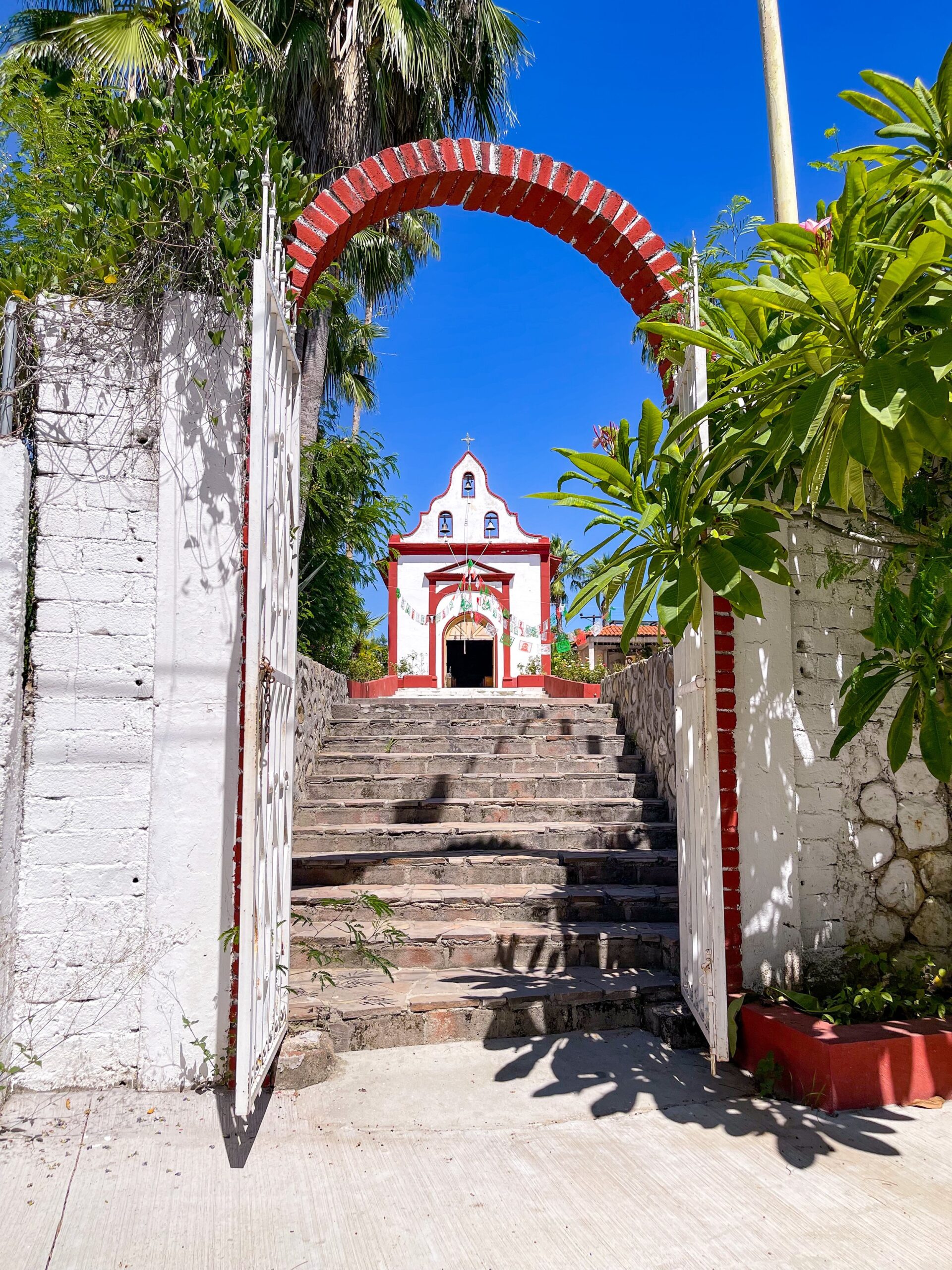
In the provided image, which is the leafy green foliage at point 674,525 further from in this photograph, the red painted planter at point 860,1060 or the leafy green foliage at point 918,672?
the red painted planter at point 860,1060

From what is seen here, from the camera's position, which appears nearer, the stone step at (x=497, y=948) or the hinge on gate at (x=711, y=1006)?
the hinge on gate at (x=711, y=1006)

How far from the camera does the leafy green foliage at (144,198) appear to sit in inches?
121

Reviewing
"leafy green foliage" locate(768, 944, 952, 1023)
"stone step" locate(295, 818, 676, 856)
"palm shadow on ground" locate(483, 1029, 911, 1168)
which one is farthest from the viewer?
"stone step" locate(295, 818, 676, 856)

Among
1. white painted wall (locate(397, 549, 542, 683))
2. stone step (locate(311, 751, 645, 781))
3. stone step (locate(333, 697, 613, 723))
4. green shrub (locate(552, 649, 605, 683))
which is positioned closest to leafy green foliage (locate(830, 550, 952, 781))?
stone step (locate(311, 751, 645, 781))

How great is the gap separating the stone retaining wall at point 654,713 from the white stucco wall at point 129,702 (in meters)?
2.86

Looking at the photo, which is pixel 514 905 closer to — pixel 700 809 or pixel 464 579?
pixel 700 809

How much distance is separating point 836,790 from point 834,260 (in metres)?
2.09

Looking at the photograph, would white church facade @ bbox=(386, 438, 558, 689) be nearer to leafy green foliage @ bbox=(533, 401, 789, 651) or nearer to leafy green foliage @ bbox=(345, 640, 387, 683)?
leafy green foliage @ bbox=(345, 640, 387, 683)

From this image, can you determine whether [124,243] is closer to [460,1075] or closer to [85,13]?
[460,1075]

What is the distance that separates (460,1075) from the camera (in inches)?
118

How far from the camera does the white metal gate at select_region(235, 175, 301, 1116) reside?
2.39 meters

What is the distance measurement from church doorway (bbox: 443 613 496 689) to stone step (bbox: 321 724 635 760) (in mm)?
11925

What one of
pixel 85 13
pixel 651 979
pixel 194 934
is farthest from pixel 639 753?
pixel 85 13

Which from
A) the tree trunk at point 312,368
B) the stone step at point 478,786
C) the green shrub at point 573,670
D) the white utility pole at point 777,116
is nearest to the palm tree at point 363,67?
the tree trunk at point 312,368
